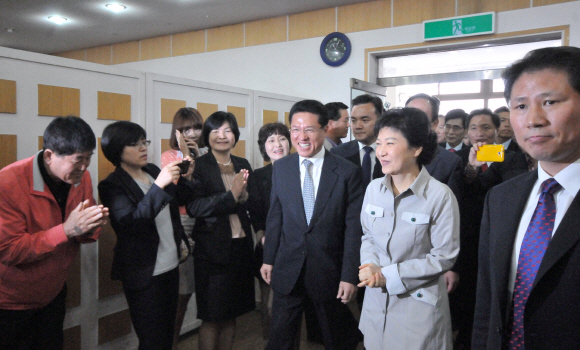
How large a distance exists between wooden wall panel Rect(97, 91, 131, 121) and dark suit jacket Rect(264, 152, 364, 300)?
4.38 feet

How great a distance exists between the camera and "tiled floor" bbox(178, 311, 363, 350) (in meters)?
2.94

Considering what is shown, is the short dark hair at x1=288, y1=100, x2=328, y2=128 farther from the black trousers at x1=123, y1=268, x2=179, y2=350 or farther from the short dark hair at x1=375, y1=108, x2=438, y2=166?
the black trousers at x1=123, y1=268, x2=179, y2=350

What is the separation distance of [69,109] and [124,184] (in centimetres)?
80

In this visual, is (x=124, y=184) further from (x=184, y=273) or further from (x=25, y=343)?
(x=184, y=273)

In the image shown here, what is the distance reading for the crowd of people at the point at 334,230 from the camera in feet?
3.34

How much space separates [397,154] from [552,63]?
2.51 feet

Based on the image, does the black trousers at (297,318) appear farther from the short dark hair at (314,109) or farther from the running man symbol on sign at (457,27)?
the running man symbol on sign at (457,27)

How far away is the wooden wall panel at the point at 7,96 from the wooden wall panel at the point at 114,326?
4.61 ft

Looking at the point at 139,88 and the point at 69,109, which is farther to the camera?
the point at 139,88

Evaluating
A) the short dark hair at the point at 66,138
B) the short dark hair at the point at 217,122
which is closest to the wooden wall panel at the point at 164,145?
the short dark hair at the point at 217,122

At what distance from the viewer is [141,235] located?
6.59 feet

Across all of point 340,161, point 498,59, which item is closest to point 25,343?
point 340,161

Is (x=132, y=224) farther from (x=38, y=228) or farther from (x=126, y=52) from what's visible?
(x=126, y=52)

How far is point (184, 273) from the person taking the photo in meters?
2.76
